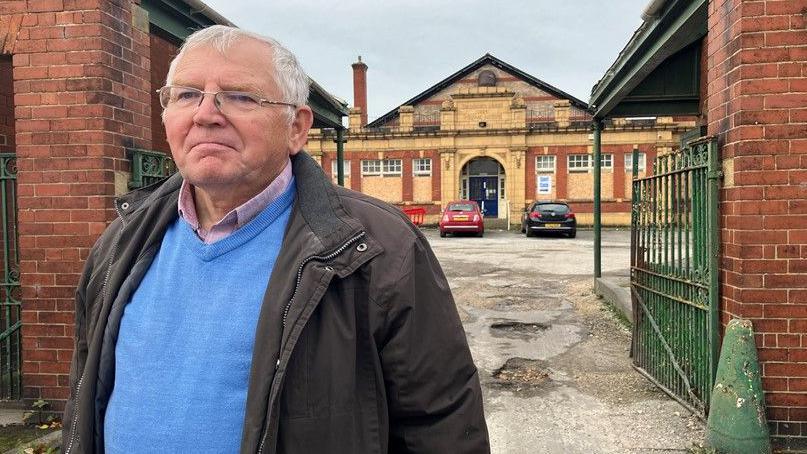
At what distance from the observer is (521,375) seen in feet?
18.3

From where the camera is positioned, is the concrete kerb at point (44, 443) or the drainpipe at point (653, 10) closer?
the concrete kerb at point (44, 443)

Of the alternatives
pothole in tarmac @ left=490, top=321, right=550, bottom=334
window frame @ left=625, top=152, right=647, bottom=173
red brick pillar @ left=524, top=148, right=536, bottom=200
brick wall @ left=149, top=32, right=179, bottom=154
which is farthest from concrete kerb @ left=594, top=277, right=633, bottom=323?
window frame @ left=625, top=152, right=647, bottom=173

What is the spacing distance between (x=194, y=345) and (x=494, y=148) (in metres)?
30.5

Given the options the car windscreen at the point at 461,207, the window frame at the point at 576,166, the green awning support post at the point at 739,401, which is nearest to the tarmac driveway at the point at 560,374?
the green awning support post at the point at 739,401

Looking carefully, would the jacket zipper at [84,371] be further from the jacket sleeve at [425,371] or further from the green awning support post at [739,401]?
the green awning support post at [739,401]

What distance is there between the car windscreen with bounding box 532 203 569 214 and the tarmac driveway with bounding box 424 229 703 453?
37.5ft

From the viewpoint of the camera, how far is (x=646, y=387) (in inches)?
202

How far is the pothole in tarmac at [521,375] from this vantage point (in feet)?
17.2

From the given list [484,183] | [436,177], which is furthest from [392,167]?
[484,183]

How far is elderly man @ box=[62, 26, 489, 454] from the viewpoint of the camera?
5.12 ft

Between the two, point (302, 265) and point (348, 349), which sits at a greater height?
point (302, 265)

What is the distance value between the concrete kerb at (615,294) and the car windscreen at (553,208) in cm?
1366

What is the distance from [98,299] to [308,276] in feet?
2.82

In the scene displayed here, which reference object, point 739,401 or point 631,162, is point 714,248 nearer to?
point 739,401
